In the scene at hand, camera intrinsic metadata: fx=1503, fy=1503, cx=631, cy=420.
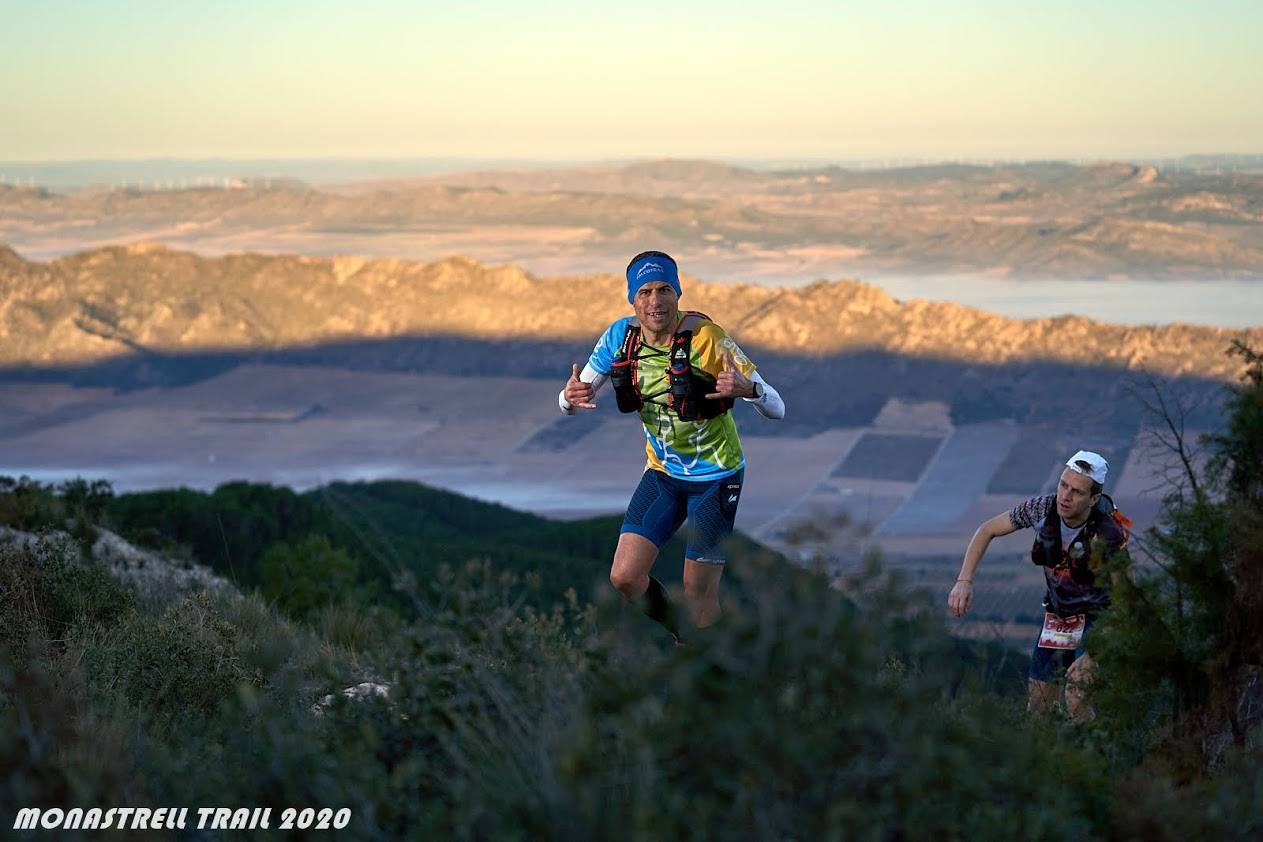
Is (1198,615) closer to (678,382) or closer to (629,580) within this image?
(678,382)

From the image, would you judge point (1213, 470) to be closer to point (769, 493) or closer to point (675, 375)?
point (675, 375)

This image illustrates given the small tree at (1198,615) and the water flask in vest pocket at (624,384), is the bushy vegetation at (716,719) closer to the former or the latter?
the small tree at (1198,615)

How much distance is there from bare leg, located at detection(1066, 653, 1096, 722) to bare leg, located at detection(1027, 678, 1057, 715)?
0.07m

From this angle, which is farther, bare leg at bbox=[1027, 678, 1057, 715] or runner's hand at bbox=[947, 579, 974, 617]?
runner's hand at bbox=[947, 579, 974, 617]

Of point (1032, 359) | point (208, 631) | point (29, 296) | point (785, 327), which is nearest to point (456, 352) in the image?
point (785, 327)

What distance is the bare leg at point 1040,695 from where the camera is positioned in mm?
5383

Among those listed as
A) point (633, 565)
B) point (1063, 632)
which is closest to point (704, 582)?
point (633, 565)

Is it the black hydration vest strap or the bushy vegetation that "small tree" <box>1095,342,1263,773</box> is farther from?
the black hydration vest strap

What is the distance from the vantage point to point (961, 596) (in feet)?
21.5

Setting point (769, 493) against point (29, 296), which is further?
point (29, 296)

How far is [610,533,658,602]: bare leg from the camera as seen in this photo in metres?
6.56

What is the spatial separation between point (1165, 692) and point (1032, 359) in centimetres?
17864

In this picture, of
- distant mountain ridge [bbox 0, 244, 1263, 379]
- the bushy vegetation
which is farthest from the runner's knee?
distant mountain ridge [bbox 0, 244, 1263, 379]

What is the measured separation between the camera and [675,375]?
247 inches
